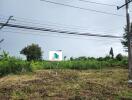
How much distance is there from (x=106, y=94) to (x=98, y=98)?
1.34 meters

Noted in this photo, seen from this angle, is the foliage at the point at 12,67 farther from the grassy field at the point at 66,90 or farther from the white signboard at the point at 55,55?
the grassy field at the point at 66,90

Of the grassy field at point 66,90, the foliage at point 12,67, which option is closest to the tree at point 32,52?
the foliage at point 12,67

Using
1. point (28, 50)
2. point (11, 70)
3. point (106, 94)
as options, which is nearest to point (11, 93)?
point (106, 94)

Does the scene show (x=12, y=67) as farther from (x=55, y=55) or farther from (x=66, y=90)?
(x=66, y=90)

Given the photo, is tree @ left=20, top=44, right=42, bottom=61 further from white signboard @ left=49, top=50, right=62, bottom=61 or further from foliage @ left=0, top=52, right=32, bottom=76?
white signboard @ left=49, top=50, right=62, bottom=61

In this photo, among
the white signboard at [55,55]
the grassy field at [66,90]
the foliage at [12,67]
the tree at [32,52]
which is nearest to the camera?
the grassy field at [66,90]

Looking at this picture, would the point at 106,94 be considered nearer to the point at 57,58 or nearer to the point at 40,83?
the point at 40,83

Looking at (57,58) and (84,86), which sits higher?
(57,58)

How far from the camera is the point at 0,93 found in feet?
68.6

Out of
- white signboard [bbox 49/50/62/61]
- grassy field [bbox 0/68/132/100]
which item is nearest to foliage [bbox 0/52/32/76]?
white signboard [bbox 49/50/62/61]

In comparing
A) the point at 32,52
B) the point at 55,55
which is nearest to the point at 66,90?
the point at 55,55

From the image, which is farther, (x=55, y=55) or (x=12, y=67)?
(x=12, y=67)

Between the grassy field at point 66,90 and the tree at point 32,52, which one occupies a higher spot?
the tree at point 32,52

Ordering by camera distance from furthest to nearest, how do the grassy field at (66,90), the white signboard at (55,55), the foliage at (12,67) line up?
1. the foliage at (12,67)
2. the white signboard at (55,55)
3. the grassy field at (66,90)
